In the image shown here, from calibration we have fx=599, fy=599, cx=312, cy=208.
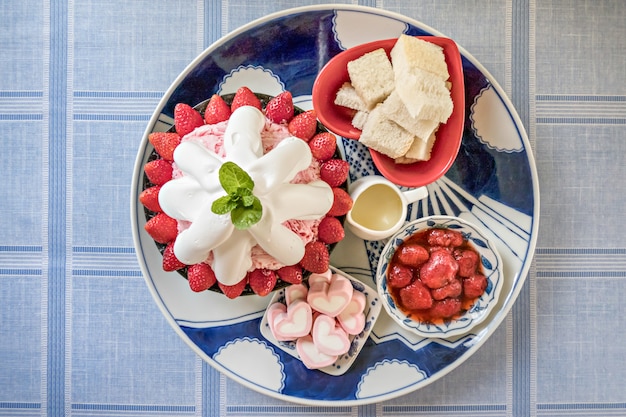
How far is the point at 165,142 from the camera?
39.2 inches

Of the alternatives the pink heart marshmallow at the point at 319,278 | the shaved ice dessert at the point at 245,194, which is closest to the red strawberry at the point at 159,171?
the shaved ice dessert at the point at 245,194

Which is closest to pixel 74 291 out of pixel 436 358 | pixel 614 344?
pixel 436 358

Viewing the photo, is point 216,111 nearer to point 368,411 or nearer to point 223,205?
point 223,205

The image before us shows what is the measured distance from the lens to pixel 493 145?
1131 mm

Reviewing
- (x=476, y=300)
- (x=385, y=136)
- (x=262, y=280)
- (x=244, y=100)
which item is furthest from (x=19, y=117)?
(x=476, y=300)

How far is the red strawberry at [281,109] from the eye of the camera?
993mm

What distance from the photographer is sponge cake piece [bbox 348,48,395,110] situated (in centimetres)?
106

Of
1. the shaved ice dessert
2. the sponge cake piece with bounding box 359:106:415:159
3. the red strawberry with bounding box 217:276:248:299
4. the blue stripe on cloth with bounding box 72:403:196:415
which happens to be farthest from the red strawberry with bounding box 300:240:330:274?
the blue stripe on cloth with bounding box 72:403:196:415

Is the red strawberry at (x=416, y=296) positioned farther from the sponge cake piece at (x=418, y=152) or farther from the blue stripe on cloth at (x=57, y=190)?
the blue stripe on cloth at (x=57, y=190)

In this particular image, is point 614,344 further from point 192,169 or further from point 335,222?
point 192,169

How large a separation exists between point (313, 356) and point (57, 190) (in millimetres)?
616

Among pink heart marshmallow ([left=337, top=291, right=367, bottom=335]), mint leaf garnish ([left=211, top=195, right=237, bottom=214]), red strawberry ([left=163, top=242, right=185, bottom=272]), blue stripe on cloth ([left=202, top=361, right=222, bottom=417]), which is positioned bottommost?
blue stripe on cloth ([left=202, top=361, right=222, bottom=417])

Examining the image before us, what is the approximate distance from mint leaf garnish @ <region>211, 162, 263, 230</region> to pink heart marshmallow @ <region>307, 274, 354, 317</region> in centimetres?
29

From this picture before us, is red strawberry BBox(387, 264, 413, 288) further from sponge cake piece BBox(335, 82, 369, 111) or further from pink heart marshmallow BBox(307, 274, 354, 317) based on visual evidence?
sponge cake piece BBox(335, 82, 369, 111)
